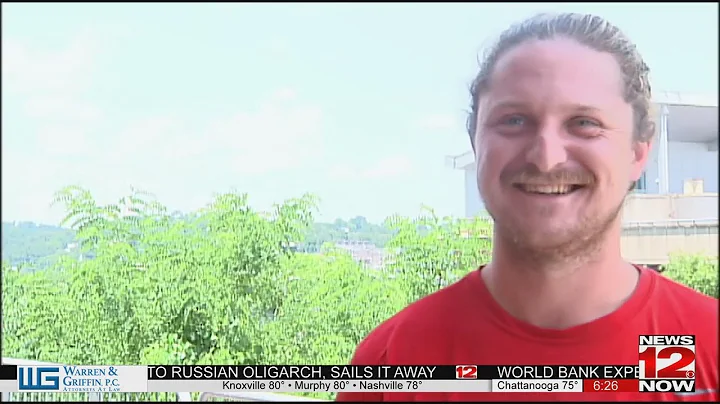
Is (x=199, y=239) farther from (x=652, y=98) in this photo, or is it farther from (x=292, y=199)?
(x=652, y=98)

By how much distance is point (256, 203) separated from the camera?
86.2 inches

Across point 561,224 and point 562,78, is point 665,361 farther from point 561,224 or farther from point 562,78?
point 562,78

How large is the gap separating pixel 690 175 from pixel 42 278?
1.82 meters

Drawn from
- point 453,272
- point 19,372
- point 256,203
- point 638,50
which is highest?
point 638,50

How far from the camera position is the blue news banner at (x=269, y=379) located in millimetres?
2039

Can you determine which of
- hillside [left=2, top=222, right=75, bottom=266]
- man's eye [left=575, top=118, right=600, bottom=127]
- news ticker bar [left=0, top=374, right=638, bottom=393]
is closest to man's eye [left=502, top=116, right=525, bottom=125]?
man's eye [left=575, top=118, right=600, bottom=127]

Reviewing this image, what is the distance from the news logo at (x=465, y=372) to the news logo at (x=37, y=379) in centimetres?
109

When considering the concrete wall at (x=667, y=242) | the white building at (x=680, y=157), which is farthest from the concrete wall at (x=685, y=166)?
the concrete wall at (x=667, y=242)

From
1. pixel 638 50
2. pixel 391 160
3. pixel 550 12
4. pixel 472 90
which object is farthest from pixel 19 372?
pixel 638 50

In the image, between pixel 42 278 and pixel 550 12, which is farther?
pixel 42 278

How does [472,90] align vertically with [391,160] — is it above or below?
above

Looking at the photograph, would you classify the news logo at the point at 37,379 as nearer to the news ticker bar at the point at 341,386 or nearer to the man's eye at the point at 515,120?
the news ticker bar at the point at 341,386

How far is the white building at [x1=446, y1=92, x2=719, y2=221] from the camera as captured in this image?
2066 mm

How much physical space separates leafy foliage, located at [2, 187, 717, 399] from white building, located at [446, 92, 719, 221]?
164mm
